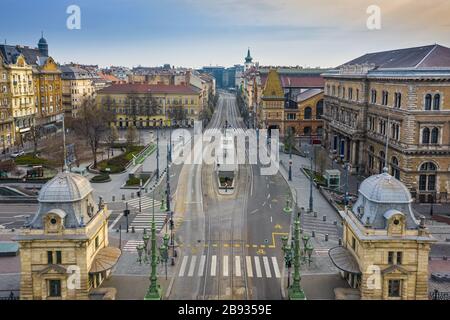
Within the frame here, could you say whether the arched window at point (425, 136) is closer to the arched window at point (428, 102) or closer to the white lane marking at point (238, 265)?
the arched window at point (428, 102)

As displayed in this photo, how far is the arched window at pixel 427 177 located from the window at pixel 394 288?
3388cm

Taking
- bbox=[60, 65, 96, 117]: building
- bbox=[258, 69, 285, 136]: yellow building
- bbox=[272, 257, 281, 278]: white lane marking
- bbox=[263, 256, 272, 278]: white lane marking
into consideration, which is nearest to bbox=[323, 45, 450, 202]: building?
bbox=[272, 257, 281, 278]: white lane marking

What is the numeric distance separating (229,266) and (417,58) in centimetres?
3982

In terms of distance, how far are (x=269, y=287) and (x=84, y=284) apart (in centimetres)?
1293

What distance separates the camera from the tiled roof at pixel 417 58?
59.5 meters

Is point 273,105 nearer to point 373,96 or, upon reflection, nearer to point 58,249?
point 373,96

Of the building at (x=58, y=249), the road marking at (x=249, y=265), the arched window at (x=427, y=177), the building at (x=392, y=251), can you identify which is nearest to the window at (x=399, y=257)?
the building at (x=392, y=251)

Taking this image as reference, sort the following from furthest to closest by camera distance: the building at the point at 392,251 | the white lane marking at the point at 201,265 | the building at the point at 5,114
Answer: the building at the point at 5,114 < the white lane marking at the point at 201,265 < the building at the point at 392,251

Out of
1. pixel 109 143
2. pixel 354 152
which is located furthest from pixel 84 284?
pixel 109 143

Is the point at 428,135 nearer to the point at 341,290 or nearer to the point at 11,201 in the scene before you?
the point at 341,290

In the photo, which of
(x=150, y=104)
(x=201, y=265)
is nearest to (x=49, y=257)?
(x=201, y=265)

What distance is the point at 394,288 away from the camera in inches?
1132

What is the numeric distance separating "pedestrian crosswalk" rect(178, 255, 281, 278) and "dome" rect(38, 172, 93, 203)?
11.2 m

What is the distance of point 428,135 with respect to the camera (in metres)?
59.1
